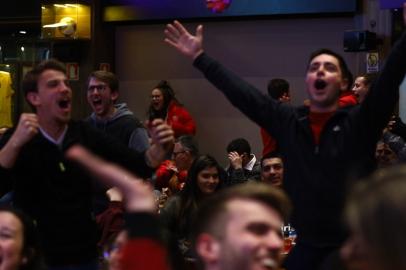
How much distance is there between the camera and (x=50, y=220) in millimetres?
3832

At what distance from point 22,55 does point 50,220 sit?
8552 millimetres

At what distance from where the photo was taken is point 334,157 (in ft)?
11.9

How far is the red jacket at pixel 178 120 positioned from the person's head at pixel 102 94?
3.52m

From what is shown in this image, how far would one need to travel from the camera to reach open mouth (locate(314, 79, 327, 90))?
3.81 meters

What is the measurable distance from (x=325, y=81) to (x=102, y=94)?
2.25 m

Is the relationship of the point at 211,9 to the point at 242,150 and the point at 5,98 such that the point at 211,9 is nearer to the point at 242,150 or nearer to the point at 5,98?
the point at 242,150

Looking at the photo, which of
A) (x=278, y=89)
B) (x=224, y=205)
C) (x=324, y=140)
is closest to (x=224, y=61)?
(x=278, y=89)

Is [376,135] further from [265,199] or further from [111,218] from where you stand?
[111,218]

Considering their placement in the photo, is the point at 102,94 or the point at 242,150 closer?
the point at 102,94

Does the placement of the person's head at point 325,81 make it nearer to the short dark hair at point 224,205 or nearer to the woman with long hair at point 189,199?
the short dark hair at point 224,205

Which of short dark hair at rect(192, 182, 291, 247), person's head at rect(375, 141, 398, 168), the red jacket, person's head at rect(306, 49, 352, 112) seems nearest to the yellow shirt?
the red jacket

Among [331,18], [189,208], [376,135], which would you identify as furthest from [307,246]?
[331,18]

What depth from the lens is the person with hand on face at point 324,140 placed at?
3578 mm

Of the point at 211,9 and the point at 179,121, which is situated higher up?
the point at 211,9
